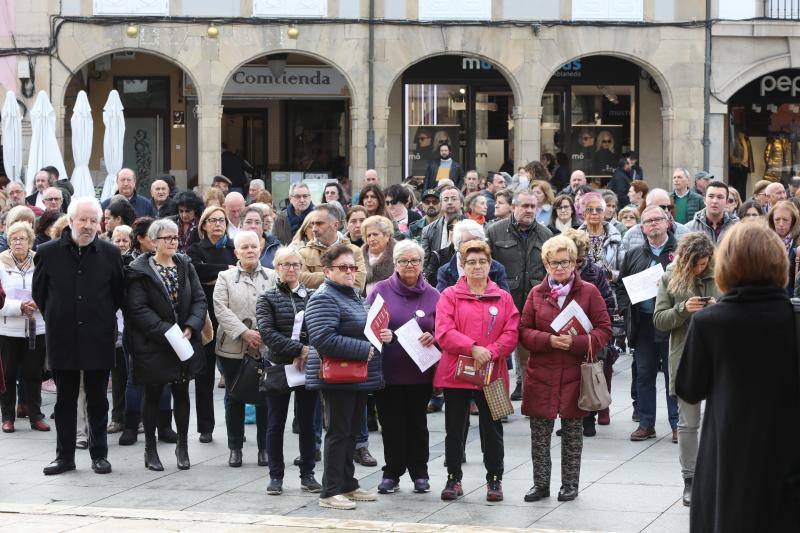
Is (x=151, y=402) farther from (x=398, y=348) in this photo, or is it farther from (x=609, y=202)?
(x=609, y=202)

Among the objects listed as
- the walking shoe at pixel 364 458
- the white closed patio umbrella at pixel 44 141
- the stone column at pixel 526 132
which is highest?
the stone column at pixel 526 132

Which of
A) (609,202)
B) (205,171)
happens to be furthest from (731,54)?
(609,202)

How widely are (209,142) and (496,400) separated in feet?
59.9

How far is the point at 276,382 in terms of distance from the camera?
10.1 metres

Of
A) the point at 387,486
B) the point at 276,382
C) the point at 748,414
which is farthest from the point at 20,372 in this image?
the point at 748,414

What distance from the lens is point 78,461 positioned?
1139cm

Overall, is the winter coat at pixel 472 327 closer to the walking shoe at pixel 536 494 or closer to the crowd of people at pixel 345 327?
the crowd of people at pixel 345 327

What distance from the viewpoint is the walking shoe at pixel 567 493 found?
971 centimetres

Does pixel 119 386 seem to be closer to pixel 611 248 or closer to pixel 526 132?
pixel 611 248

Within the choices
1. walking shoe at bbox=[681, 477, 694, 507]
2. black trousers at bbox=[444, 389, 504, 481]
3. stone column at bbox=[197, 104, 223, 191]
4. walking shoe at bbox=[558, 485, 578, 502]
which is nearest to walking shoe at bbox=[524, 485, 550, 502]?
walking shoe at bbox=[558, 485, 578, 502]

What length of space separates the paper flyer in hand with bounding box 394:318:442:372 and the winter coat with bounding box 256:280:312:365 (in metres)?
0.71

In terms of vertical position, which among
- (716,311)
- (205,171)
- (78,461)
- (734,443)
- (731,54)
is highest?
(731,54)

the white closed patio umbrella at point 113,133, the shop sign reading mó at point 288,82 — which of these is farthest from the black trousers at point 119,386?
the shop sign reading mó at point 288,82

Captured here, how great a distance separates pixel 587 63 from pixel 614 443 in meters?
19.3
